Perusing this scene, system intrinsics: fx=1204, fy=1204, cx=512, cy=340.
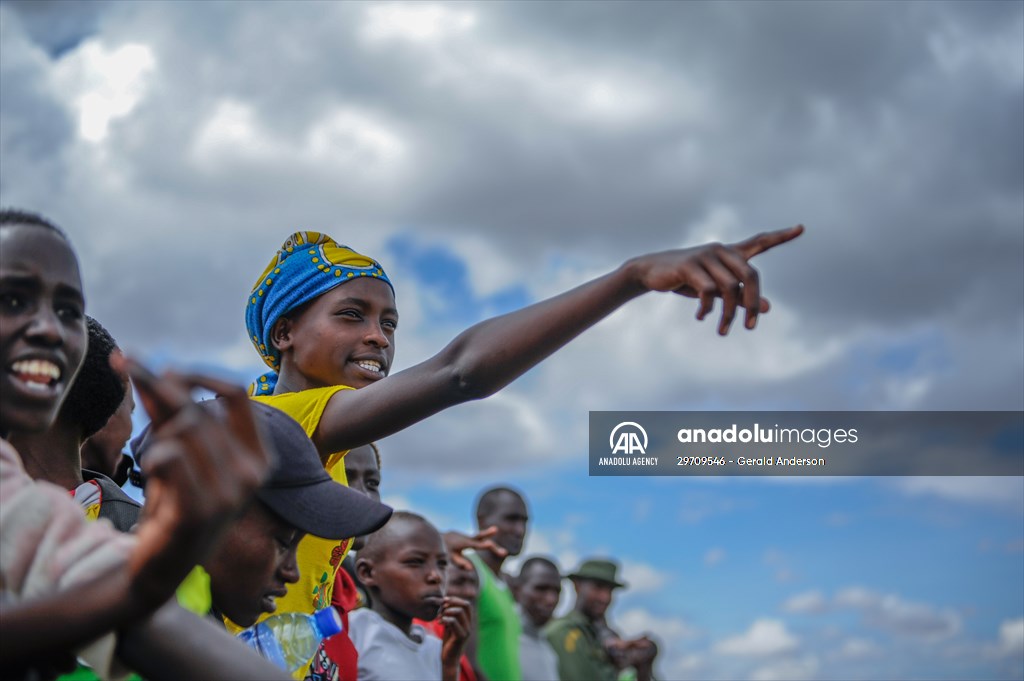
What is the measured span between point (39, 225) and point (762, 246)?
4.87ft

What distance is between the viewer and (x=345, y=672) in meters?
4.61

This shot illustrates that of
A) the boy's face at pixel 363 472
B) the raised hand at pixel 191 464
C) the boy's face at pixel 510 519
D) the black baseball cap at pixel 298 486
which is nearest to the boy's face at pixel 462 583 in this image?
the boy's face at pixel 363 472

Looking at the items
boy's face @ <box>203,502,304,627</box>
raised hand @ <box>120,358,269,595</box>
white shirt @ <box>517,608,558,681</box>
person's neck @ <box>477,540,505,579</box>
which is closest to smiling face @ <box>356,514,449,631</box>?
person's neck @ <box>477,540,505,579</box>

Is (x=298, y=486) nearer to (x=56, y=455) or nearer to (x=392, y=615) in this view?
(x=56, y=455)

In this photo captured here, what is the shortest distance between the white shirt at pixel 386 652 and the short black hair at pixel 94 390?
2171 millimetres

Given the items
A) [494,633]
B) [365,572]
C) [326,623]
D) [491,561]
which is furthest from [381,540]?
[326,623]

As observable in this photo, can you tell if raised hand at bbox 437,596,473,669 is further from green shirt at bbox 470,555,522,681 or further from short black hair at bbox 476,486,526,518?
short black hair at bbox 476,486,526,518

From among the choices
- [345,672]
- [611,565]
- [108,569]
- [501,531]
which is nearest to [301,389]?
[345,672]

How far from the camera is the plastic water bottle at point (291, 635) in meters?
2.95

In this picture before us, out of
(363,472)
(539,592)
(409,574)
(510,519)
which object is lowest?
(409,574)

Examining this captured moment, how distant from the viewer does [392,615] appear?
6.04 meters

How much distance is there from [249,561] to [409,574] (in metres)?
3.58

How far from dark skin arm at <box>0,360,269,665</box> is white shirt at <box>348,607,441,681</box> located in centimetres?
365

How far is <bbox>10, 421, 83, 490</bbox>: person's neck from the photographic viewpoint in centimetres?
320
